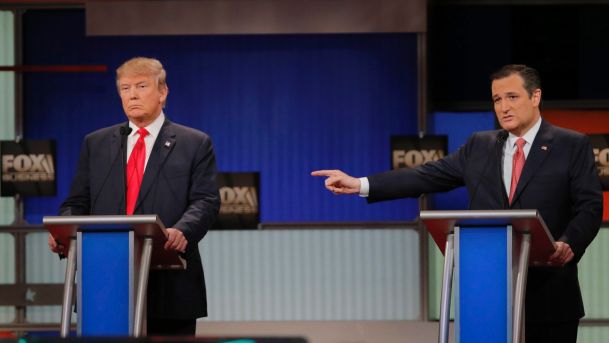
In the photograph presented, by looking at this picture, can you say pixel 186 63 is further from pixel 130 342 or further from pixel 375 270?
pixel 130 342

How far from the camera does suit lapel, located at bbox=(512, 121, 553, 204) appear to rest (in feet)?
13.3

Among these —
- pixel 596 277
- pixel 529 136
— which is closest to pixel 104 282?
pixel 529 136

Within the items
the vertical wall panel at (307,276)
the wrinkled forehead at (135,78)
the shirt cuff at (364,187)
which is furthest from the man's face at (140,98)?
the vertical wall panel at (307,276)

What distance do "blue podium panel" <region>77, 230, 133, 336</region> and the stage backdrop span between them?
167 inches

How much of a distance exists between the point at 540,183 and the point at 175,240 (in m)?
1.21

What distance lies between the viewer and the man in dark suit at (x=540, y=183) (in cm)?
404

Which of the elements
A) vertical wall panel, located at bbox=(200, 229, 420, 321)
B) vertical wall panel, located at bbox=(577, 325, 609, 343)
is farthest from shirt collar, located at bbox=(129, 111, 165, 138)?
vertical wall panel, located at bbox=(577, 325, 609, 343)

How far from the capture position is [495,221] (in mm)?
3646

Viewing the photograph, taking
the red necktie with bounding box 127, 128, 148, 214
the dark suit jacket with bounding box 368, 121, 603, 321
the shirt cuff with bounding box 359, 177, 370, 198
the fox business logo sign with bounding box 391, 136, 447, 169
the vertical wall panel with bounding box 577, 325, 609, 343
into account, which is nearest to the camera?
the dark suit jacket with bounding box 368, 121, 603, 321

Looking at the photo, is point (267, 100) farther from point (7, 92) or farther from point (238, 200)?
point (7, 92)

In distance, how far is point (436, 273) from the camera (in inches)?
309

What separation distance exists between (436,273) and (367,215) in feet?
1.93

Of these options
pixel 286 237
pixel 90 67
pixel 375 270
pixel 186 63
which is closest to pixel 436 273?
pixel 375 270

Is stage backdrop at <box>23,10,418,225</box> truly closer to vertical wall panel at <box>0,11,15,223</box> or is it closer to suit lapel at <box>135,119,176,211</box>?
vertical wall panel at <box>0,11,15,223</box>
